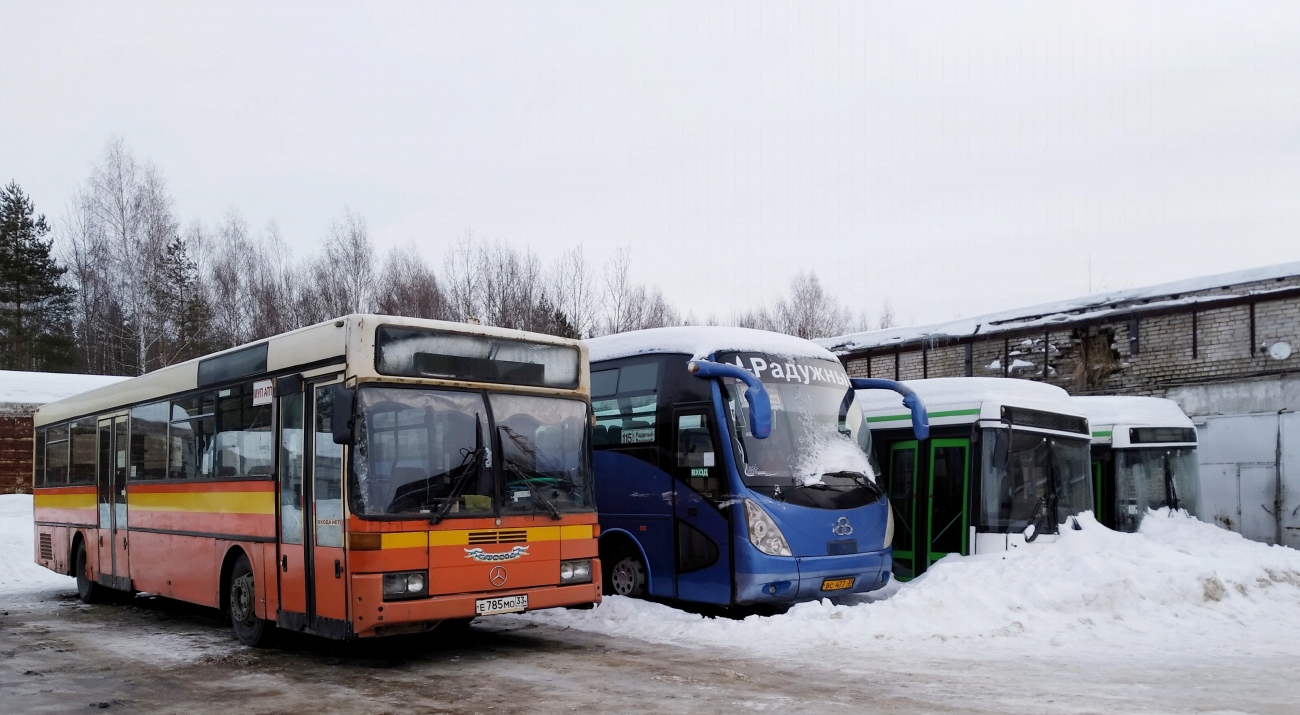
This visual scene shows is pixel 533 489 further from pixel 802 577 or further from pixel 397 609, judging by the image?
pixel 802 577

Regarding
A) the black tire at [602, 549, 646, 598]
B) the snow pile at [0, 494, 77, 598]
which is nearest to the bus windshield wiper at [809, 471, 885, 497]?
the black tire at [602, 549, 646, 598]

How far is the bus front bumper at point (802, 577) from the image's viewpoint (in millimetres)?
10547

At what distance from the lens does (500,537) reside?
870cm

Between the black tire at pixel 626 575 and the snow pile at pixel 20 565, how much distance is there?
949 centimetres

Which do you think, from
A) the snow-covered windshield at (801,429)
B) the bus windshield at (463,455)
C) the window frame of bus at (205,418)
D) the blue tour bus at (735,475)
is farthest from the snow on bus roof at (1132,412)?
the window frame of bus at (205,418)

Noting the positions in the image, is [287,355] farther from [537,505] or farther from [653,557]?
[653,557]

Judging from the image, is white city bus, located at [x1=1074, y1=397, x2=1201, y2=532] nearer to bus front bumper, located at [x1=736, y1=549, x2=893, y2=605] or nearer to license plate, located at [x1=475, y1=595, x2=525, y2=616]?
bus front bumper, located at [x1=736, y1=549, x2=893, y2=605]

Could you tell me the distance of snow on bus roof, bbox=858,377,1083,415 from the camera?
1332 cm

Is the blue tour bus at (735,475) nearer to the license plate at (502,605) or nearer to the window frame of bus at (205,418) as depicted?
the license plate at (502,605)

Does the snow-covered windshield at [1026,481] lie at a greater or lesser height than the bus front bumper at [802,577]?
greater

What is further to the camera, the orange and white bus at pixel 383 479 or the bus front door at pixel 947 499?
the bus front door at pixel 947 499

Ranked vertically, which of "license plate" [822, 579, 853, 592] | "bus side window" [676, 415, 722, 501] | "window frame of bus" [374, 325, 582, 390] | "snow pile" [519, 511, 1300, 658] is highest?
"window frame of bus" [374, 325, 582, 390]

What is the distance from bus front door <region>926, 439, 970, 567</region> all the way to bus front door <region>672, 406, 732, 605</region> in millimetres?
3981

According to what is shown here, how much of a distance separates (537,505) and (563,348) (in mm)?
1580
